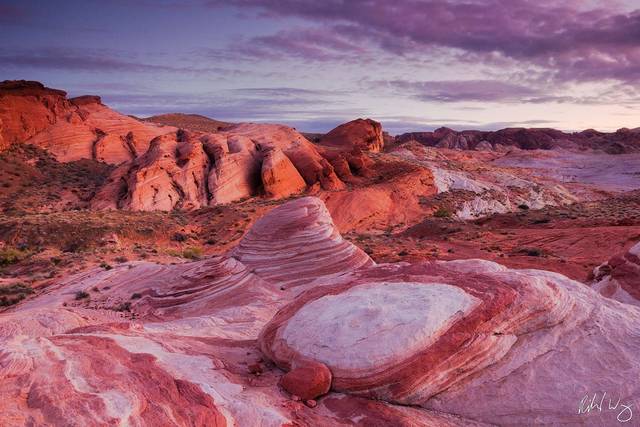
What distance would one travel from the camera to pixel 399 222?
35344 millimetres

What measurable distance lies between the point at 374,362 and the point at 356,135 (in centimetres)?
6166

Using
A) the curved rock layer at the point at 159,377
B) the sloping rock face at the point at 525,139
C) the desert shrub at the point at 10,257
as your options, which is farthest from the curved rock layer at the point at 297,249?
the sloping rock face at the point at 525,139

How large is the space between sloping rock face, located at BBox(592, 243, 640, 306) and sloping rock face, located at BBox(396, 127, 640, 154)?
10643 cm

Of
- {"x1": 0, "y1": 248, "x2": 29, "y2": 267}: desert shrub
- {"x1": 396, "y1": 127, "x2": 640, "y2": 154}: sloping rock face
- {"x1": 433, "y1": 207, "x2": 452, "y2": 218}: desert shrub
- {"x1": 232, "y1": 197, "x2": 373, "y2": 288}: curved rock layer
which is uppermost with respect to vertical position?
{"x1": 396, "y1": 127, "x2": 640, "y2": 154}: sloping rock face

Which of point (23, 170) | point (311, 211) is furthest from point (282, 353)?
point (23, 170)

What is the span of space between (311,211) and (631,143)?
116580 millimetres

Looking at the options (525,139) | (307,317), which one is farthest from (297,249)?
(525,139)

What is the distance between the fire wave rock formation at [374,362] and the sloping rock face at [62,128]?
4185 cm

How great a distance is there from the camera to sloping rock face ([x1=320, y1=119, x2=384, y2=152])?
213 feet

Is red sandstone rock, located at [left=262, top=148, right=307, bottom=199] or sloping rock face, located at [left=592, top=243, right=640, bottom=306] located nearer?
sloping rock face, located at [left=592, top=243, right=640, bottom=306]

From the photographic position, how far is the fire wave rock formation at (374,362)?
518 cm

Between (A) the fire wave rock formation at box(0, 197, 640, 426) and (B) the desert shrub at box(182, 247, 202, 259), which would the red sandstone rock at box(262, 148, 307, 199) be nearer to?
(B) the desert shrub at box(182, 247, 202, 259)

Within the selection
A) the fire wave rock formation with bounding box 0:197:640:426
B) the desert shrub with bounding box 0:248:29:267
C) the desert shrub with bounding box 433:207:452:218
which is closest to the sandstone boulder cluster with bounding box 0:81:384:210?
the desert shrub with bounding box 433:207:452:218

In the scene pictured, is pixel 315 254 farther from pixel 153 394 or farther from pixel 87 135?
pixel 87 135
